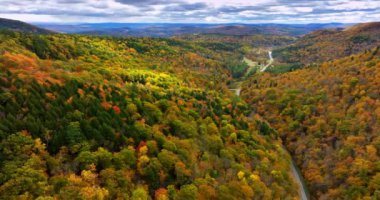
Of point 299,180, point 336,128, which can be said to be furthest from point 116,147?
point 336,128

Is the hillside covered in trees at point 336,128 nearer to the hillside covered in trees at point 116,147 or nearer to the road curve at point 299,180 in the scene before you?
the road curve at point 299,180

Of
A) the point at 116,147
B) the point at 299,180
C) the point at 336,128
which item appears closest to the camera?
the point at 116,147

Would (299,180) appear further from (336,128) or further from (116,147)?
(116,147)

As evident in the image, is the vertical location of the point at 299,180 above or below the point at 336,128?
below

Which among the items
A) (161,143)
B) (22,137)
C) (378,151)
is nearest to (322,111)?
(378,151)

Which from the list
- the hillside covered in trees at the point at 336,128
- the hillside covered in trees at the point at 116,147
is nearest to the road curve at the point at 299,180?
the hillside covered in trees at the point at 336,128

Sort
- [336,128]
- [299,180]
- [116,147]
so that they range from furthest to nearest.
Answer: [336,128], [299,180], [116,147]
